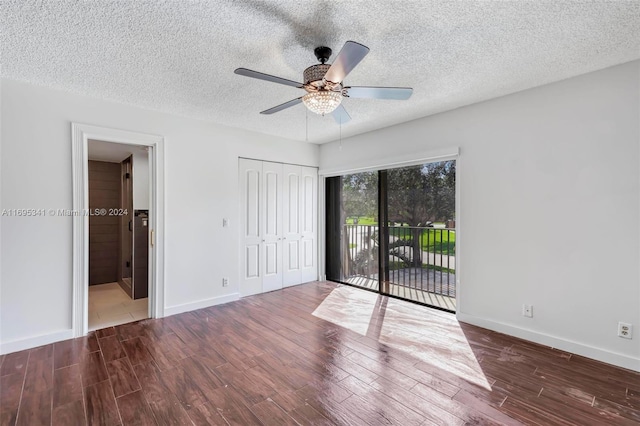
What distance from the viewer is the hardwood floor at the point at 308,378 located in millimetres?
1884

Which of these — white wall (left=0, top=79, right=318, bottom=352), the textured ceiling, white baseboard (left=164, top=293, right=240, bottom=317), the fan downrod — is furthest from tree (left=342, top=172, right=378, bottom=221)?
the fan downrod

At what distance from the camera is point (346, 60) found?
1686 millimetres

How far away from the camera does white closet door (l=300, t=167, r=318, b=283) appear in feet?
17.3

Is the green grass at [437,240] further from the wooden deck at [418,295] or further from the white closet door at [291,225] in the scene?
the white closet door at [291,225]

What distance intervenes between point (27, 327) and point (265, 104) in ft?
10.8

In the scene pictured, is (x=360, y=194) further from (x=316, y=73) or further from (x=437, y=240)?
(x=316, y=73)

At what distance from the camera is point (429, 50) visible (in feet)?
7.37

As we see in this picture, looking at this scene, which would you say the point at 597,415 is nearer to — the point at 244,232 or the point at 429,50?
the point at 429,50

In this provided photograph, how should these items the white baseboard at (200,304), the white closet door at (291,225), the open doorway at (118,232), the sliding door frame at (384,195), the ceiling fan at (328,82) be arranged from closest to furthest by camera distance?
the ceiling fan at (328,82) < the sliding door frame at (384,195) < the white baseboard at (200,304) < the open doorway at (118,232) < the white closet door at (291,225)

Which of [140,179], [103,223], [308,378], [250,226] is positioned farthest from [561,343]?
[103,223]

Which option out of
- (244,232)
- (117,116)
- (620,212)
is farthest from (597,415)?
(117,116)

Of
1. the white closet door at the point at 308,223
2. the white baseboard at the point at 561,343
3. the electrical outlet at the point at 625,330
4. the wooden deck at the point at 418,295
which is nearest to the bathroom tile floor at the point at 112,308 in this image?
the white closet door at the point at 308,223

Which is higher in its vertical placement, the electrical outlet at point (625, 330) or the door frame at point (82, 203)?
the door frame at point (82, 203)

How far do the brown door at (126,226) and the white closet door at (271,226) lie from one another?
6.92 ft
